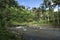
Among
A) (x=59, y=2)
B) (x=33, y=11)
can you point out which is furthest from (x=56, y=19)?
(x=33, y=11)

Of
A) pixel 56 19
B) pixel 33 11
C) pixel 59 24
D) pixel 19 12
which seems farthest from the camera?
pixel 33 11

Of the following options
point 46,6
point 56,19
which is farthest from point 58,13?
point 46,6

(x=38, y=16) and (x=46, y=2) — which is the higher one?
(x=46, y=2)

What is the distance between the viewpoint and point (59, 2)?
5419 cm

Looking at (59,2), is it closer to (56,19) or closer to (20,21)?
(56,19)

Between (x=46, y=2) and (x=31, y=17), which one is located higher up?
(x=46, y=2)

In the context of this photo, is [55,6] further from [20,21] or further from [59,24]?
[20,21]

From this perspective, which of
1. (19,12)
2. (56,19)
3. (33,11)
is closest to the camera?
(56,19)

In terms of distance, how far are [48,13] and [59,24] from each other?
1171 cm

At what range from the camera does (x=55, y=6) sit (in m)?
58.0

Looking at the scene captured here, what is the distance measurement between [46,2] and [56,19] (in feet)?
22.4

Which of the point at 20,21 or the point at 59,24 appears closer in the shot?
the point at 59,24

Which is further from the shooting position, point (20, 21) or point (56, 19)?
point (20, 21)

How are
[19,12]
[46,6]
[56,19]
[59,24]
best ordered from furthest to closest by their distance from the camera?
[19,12] < [46,6] < [56,19] < [59,24]
